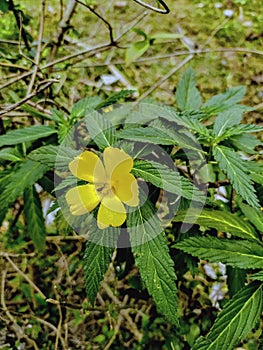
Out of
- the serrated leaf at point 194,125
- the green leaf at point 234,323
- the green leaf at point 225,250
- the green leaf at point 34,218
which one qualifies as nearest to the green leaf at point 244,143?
the serrated leaf at point 194,125

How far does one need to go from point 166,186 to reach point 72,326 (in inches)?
34.2

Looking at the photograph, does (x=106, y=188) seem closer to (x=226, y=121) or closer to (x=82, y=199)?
(x=82, y=199)

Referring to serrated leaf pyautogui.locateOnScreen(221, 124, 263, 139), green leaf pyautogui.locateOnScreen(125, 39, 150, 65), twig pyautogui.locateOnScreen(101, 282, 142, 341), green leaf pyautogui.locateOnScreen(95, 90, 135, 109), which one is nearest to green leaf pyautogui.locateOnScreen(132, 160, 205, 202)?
serrated leaf pyautogui.locateOnScreen(221, 124, 263, 139)

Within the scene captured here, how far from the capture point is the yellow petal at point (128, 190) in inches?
32.1

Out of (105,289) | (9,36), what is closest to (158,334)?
(105,289)

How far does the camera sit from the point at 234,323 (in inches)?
35.3

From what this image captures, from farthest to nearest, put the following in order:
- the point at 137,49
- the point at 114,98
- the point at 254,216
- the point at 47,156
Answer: the point at 137,49
the point at 114,98
the point at 254,216
the point at 47,156

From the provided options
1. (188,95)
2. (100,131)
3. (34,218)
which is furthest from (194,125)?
(34,218)

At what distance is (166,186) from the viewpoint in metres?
0.78

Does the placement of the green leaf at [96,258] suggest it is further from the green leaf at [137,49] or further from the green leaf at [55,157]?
the green leaf at [137,49]

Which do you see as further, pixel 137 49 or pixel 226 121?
pixel 137 49

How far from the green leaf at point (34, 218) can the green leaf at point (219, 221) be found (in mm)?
466

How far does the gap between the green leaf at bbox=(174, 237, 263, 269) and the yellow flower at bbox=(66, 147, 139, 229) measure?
0.63ft

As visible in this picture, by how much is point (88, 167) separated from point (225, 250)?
14.4 inches
